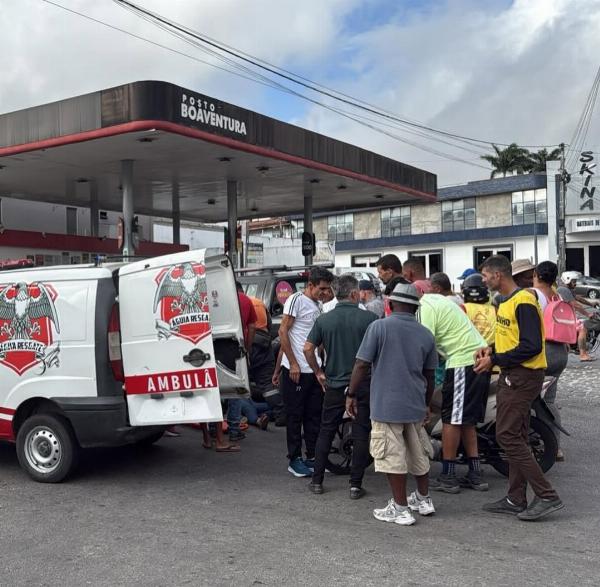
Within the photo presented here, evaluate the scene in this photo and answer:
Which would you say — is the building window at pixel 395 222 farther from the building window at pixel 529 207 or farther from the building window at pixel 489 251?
the building window at pixel 529 207

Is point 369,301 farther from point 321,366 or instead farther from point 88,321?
point 88,321

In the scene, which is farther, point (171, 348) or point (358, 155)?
point (358, 155)

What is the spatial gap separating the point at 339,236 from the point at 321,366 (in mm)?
51492

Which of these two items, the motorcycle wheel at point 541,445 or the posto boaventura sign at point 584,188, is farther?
the posto boaventura sign at point 584,188

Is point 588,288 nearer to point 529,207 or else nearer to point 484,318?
point 529,207

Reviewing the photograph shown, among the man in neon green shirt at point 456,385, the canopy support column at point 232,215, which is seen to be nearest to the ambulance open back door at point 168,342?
the man in neon green shirt at point 456,385

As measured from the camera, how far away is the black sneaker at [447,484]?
5.88 meters

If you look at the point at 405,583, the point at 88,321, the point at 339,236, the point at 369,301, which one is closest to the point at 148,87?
the point at 369,301

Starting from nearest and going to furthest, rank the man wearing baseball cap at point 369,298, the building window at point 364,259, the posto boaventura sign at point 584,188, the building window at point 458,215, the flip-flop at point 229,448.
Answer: the flip-flop at point 229,448 < the man wearing baseball cap at point 369,298 < the posto boaventura sign at point 584,188 < the building window at point 458,215 < the building window at point 364,259

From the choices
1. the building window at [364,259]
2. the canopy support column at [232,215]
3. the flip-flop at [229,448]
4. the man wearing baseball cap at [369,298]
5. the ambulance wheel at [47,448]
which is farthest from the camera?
the building window at [364,259]

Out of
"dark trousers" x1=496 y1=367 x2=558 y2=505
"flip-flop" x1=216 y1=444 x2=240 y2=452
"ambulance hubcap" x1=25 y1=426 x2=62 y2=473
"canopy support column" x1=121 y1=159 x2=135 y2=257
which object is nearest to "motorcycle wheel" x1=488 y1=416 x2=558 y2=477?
"dark trousers" x1=496 y1=367 x2=558 y2=505

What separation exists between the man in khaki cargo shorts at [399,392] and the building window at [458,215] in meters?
46.8

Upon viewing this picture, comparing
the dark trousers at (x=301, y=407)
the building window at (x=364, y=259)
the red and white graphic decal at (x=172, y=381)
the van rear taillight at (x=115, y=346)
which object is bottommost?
the dark trousers at (x=301, y=407)

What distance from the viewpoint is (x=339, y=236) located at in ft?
189
